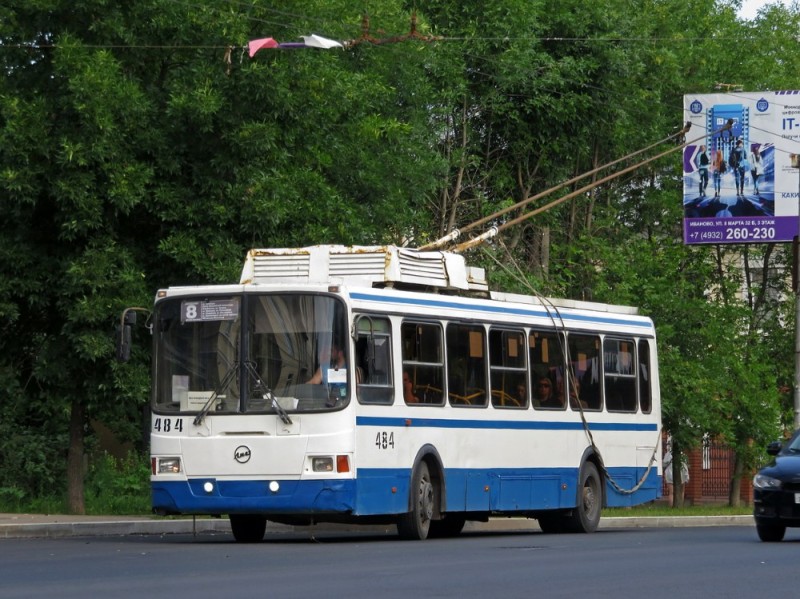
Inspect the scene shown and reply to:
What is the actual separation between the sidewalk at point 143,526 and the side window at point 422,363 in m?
2.87

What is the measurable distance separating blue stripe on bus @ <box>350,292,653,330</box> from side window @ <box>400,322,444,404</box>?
26 centimetres

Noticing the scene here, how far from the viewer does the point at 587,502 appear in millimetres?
23562

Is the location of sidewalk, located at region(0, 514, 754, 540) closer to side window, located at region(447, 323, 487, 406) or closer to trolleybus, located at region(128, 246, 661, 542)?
trolleybus, located at region(128, 246, 661, 542)

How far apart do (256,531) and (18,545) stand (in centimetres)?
263

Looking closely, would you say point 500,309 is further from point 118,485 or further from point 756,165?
point 756,165

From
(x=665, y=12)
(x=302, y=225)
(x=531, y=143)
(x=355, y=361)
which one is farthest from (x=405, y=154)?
(x=665, y=12)

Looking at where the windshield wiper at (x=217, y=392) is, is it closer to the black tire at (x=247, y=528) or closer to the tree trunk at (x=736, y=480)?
the black tire at (x=247, y=528)

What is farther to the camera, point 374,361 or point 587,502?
point 587,502

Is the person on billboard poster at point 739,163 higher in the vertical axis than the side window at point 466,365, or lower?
higher


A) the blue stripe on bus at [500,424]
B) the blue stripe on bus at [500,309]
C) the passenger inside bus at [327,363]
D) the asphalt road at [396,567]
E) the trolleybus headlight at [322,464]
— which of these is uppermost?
the blue stripe on bus at [500,309]

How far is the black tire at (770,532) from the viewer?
2005 centimetres

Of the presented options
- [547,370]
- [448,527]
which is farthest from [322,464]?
[547,370]

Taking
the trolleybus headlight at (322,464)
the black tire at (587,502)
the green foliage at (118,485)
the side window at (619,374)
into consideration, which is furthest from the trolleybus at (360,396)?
the green foliage at (118,485)

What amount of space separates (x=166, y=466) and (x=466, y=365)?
3801 mm
